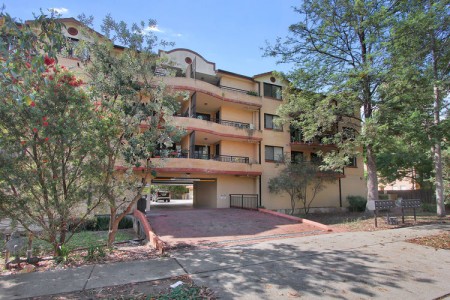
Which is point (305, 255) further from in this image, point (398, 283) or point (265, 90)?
point (265, 90)

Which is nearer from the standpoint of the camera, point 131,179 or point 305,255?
point 305,255

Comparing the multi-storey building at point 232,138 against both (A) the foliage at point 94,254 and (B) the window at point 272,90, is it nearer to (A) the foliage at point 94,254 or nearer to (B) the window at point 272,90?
(B) the window at point 272,90

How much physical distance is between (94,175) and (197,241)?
3.82 m

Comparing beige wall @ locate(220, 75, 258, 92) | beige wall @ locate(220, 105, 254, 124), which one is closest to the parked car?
beige wall @ locate(220, 105, 254, 124)

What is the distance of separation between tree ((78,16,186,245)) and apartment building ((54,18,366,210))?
927 cm

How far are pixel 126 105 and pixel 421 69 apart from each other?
15.8 metres

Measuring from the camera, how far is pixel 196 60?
21.0 meters

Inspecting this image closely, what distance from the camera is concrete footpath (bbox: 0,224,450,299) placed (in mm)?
4473

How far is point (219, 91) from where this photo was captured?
19.7 meters

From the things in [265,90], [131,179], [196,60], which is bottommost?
[131,179]

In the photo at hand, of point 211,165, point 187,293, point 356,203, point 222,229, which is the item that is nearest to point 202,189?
point 211,165

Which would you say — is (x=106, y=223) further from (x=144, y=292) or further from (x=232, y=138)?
(x=144, y=292)

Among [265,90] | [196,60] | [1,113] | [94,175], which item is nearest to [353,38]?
[265,90]

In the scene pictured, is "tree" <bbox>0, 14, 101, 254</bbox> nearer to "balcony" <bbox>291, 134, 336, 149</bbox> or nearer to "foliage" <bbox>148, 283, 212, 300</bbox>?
"foliage" <bbox>148, 283, 212, 300</bbox>
